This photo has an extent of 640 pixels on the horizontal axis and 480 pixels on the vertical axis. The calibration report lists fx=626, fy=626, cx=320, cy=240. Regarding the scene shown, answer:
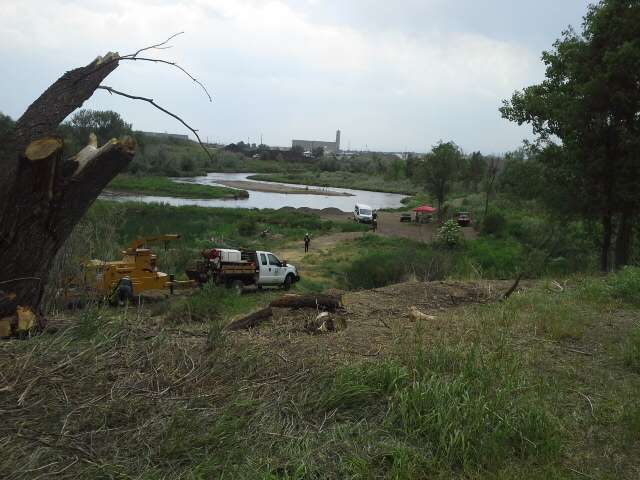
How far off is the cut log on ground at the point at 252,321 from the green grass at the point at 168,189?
74576 millimetres

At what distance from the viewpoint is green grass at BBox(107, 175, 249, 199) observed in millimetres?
81625

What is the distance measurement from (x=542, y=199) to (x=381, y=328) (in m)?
13.5

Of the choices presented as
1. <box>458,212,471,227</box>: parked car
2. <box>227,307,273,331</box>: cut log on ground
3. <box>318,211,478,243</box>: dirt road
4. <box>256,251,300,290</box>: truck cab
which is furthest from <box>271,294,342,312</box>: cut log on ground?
<box>458,212,471,227</box>: parked car

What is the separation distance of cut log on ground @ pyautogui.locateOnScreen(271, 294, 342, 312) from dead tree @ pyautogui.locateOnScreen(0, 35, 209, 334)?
3.52 m

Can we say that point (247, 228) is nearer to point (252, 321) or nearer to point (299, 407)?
point (252, 321)

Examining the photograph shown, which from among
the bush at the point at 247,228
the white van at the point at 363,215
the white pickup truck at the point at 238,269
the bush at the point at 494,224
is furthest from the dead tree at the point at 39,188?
the white van at the point at 363,215

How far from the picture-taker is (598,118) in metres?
16.3

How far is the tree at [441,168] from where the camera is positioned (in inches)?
2156

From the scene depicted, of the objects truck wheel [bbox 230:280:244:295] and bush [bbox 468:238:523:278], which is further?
bush [bbox 468:238:523:278]

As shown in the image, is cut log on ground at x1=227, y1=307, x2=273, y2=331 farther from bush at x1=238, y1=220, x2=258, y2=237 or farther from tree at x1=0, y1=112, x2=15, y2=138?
bush at x1=238, y1=220, x2=258, y2=237

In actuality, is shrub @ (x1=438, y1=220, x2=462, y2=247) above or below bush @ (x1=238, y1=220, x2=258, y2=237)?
above

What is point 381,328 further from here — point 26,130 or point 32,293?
point 26,130

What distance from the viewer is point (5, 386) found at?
3939 mm

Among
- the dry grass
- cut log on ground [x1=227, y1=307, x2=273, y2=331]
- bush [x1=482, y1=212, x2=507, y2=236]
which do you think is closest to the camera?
the dry grass
